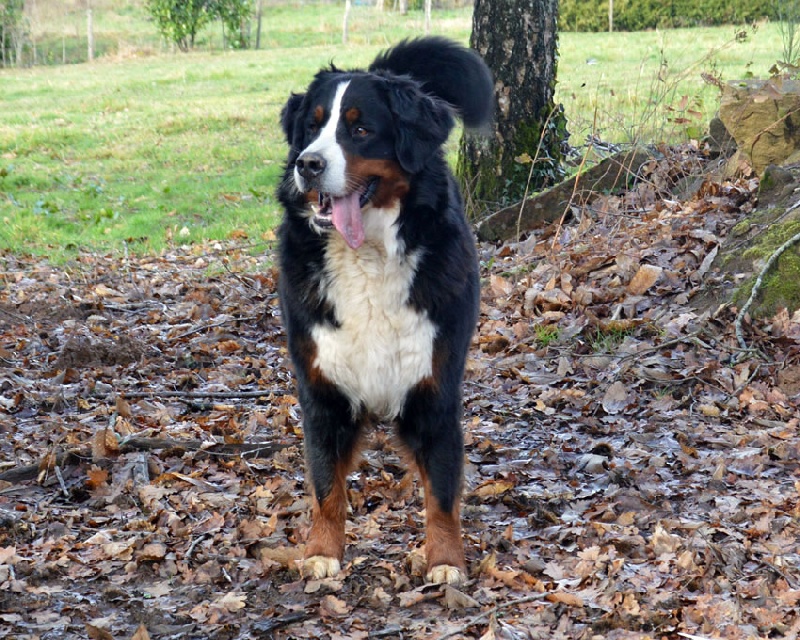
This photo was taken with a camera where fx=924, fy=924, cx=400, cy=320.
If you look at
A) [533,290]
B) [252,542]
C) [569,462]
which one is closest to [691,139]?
[533,290]

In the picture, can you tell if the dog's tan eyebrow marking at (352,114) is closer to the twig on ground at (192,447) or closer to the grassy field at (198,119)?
the twig on ground at (192,447)

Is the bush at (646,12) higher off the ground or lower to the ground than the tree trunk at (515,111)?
higher

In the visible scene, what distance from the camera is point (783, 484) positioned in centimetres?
408

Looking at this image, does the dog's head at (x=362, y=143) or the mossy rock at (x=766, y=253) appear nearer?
the dog's head at (x=362, y=143)

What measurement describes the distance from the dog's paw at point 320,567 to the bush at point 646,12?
968 inches

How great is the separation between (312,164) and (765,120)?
4.48 metres

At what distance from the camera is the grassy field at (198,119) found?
10329 mm

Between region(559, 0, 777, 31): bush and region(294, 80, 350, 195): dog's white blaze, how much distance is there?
79.1 ft

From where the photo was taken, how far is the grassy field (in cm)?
1033

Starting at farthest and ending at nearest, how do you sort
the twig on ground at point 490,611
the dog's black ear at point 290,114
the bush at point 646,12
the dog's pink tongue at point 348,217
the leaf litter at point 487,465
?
the bush at point 646,12 → the dog's black ear at point 290,114 → the dog's pink tongue at point 348,217 → the leaf litter at point 487,465 → the twig on ground at point 490,611

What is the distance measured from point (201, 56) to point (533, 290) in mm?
27512

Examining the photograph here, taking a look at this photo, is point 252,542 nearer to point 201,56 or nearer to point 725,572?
point 725,572

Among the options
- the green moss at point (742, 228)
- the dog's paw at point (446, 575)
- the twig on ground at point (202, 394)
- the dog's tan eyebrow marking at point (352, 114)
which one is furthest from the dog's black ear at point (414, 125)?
the green moss at point (742, 228)

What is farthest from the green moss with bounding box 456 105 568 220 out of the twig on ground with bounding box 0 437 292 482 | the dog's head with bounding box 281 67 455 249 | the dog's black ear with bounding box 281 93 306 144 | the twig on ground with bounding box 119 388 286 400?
the dog's head with bounding box 281 67 455 249
